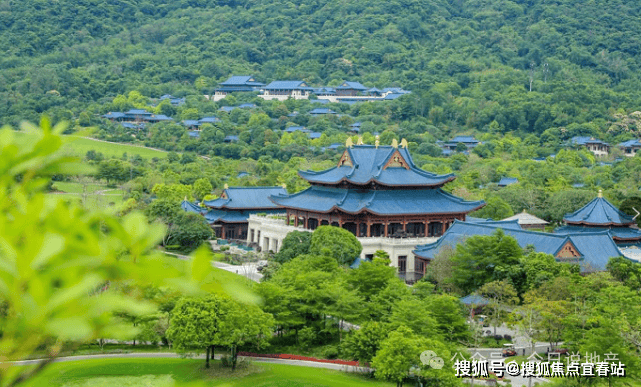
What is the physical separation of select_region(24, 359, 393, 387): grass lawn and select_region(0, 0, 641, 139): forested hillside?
52.6 metres

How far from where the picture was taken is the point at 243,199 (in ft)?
135

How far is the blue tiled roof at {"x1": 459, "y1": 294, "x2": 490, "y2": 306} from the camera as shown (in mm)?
24688

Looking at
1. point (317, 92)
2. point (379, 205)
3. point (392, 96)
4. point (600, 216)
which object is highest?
point (317, 92)

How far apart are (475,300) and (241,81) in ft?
228

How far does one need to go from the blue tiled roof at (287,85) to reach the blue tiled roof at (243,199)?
1870 inches

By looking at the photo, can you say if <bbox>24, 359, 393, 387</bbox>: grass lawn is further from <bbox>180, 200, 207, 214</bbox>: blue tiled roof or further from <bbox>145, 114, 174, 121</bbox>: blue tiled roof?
<bbox>145, 114, 174, 121</bbox>: blue tiled roof

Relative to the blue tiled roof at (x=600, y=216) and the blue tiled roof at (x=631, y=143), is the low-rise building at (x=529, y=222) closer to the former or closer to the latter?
the blue tiled roof at (x=600, y=216)

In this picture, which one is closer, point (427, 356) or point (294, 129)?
point (427, 356)

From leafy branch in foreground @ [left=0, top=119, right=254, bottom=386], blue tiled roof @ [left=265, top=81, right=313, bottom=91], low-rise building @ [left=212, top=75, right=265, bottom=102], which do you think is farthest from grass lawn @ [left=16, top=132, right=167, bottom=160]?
leafy branch in foreground @ [left=0, top=119, right=254, bottom=386]

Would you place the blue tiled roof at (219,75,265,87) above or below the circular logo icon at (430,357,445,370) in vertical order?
above

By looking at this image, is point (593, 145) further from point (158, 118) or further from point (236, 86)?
point (236, 86)

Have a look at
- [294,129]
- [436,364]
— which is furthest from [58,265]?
[294,129]

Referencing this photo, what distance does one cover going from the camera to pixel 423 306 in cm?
2180

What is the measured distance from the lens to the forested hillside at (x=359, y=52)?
254ft
